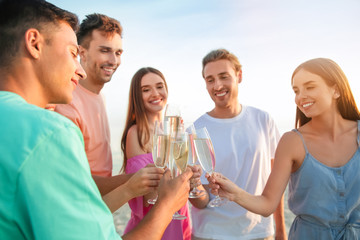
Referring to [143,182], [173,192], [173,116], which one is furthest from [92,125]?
[173,192]

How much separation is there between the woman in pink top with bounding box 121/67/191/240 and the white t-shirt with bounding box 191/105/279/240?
0.29m

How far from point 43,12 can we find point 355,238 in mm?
3077

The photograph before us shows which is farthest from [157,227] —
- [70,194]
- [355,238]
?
[355,238]

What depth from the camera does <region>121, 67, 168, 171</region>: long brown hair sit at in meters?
4.02

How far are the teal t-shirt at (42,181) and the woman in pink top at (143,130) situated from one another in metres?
2.34

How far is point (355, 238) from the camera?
8.79 ft

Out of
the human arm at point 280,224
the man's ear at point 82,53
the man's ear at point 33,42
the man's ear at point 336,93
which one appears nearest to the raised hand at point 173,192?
the man's ear at point 33,42

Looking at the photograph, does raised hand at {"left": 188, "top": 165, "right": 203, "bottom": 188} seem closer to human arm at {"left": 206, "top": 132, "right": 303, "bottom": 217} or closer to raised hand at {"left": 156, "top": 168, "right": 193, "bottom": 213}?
human arm at {"left": 206, "top": 132, "right": 303, "bottom": 217}

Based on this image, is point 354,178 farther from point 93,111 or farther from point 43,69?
point 93,111

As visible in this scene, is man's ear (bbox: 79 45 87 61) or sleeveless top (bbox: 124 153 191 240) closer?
sleeveless top (bbox: 124 153 191 240)

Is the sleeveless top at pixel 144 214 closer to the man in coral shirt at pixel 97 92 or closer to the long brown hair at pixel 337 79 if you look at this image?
the man in coral shirt at pixel 97 92

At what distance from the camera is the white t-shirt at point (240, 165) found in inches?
139

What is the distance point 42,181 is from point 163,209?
0.92m

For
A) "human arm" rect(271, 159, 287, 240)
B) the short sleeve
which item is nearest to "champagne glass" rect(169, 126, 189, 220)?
the short sleeve
